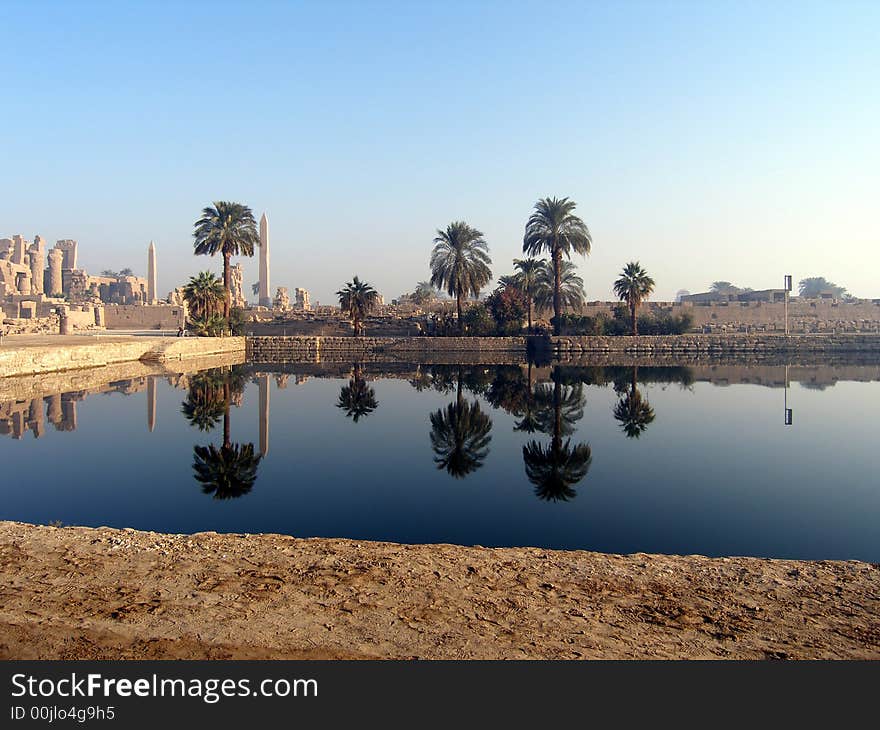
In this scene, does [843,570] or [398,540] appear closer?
[843,570]

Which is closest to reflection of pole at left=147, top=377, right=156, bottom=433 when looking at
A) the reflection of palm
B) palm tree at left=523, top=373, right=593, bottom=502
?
the reflection of palm

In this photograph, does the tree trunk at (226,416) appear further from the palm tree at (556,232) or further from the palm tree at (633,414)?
the palm tree at (556,232)

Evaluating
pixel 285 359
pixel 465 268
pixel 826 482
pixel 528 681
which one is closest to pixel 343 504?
pixel 528 681

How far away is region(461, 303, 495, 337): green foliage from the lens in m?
48.9

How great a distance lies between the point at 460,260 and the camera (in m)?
46.7

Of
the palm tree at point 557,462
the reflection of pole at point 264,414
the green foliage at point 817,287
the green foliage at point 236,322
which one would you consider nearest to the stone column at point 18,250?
the green foliage at point 236,322

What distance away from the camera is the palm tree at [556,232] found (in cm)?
4553

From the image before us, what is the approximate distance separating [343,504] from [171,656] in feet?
17.1

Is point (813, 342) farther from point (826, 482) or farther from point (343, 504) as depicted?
point (343, 504)

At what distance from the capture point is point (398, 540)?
757cm

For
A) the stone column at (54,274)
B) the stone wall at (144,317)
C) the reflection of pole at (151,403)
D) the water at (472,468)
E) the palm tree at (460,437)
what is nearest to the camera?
the water at (472,468)

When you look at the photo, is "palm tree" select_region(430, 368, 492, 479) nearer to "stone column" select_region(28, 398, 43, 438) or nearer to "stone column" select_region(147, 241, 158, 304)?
"stone column" select_region(28, 398, 43, 438)

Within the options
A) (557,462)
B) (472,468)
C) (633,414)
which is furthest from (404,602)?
(633,414)

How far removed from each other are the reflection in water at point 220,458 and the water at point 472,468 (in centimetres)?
7
